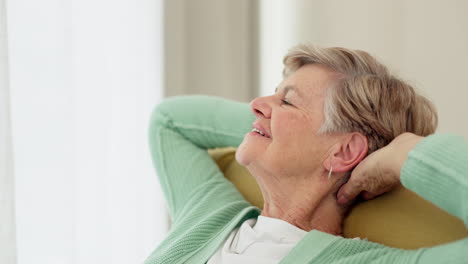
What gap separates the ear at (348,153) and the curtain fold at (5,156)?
89cm

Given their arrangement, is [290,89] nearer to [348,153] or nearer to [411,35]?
[348,153]

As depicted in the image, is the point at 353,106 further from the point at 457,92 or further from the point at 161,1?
the point at 161,1

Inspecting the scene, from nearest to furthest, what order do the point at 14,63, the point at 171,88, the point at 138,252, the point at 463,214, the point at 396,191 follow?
1. the point at 463,214
2. the point at 396,191
3. the point at 14,63
4. the point at 138,252
5. the point at 171,88

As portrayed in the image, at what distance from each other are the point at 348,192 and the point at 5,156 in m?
0.95

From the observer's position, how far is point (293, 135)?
4.41 ft

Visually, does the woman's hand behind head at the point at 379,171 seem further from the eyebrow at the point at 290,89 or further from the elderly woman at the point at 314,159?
the eyebrow at the point at 290,89

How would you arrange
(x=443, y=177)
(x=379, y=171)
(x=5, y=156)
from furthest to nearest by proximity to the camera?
(x=5, y=156) < (x=379, y=171) < (x=443, y=177)

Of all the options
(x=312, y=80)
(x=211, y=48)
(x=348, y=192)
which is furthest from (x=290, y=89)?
(x=211, y=48)

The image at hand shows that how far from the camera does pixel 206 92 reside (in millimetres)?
2422

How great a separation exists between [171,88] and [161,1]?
0.36 m

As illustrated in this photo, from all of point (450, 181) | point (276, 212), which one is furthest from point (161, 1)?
point (450, 181)

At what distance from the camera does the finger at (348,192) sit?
1.32 meters

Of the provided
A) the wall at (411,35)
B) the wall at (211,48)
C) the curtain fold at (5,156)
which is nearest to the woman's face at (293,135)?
the wall at (411,35)

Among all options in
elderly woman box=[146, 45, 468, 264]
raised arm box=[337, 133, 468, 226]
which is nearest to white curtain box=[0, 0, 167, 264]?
elderly woman box=[146, 45, 468, 264]
